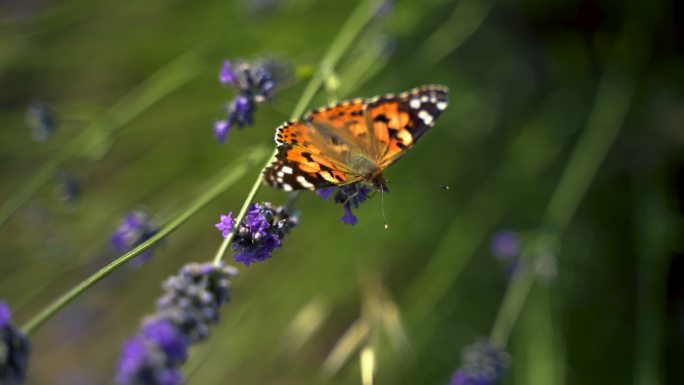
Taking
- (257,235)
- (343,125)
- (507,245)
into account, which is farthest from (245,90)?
(507,245)

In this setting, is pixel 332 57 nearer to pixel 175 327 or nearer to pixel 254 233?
pixel 254 233

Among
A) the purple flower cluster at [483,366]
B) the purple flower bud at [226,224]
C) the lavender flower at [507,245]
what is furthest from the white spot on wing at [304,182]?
the lavender flower at [507,245]

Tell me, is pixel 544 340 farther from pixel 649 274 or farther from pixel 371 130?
pixel 371 130

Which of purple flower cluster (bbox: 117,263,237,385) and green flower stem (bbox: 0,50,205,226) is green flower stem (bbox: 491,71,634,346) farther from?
green flower stem (bbox: 0,50,205,226)

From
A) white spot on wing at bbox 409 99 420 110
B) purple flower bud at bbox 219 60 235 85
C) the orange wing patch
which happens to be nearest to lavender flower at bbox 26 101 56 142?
purple flower bud at bbox 219 60 235 85

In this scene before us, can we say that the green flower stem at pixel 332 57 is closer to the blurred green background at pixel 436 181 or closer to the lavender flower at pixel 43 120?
the blurred green background at pixel 436 181
